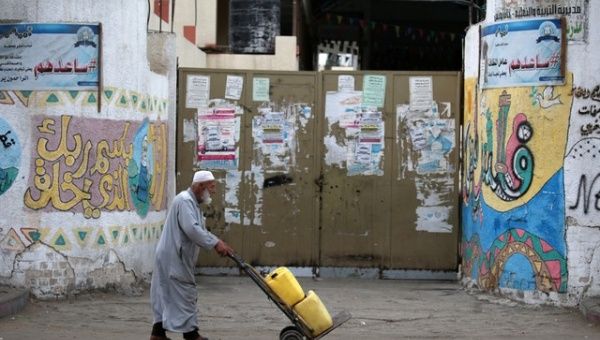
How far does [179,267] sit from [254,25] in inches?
532

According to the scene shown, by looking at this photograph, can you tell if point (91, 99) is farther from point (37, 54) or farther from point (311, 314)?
point (311, 314)

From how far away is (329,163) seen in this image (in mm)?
14148

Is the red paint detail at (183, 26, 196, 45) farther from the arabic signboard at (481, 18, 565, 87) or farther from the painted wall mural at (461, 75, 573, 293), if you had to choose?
the arabic signboard at (481, 18, 565, 87)

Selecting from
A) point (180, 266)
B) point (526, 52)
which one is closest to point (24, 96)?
point (180, 266)

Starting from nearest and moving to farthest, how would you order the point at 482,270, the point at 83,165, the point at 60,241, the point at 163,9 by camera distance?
the point at 60,241
the point at 83,165
the point at 482,270
the point at 163,9

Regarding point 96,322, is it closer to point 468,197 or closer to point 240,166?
point 240,166

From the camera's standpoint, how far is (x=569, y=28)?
1164cm

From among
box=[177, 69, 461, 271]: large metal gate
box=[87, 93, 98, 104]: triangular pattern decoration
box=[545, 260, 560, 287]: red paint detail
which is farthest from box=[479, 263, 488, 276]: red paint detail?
box=[87, 93, 98, 104]: triangular pattern decoration

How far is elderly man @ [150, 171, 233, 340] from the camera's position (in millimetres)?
8781

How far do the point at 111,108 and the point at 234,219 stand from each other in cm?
289

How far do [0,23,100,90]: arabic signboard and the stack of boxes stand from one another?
4.17 metres

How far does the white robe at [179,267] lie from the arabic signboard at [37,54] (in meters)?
3.36

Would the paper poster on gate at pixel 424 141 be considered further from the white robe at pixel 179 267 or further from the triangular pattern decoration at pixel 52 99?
the white robe at pixel 179 267

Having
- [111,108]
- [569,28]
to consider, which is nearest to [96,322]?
[111,108]
